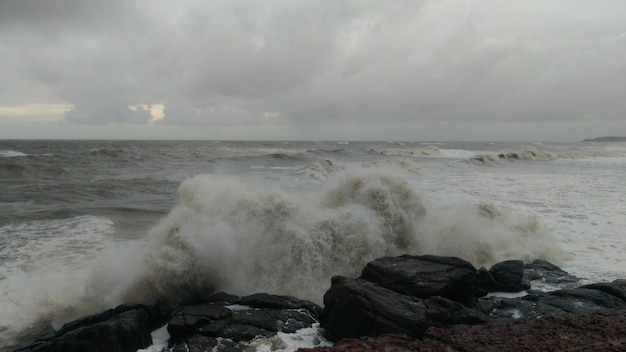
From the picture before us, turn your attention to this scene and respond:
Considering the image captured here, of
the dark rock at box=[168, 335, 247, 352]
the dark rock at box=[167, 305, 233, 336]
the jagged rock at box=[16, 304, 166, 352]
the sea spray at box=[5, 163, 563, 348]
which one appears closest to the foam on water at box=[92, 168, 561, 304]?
Result: the sea spray at box=[5, 163, 563, 348]

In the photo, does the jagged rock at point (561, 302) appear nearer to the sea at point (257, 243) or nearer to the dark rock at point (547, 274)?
the dark rock at point (547, 274)

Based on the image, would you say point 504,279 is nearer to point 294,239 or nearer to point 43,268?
point 294,239

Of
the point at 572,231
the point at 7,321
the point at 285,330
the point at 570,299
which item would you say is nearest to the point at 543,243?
the point at 572,231

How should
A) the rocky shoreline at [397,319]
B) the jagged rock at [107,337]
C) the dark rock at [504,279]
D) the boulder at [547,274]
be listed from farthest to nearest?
the boulder at [547,274] < the dark rock at [504,279] < the jagged rock at [107,337] < the rocky shoreline at [397,319]

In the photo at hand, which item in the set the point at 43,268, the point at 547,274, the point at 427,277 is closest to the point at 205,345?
the point at 427,277

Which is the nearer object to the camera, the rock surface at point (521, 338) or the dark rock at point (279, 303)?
Result: the rock surface at point (521, 338)

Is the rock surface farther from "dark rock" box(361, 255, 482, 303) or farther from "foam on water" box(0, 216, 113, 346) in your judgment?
"foam on water" box(0, 216, 113, 346)

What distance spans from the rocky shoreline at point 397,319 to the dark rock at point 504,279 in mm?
17

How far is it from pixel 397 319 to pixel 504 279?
2665 mm

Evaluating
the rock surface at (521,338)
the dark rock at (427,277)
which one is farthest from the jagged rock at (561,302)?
the rock surface at (521,338)

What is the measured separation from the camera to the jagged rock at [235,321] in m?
4.45

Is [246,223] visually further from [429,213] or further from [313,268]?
[429,213]

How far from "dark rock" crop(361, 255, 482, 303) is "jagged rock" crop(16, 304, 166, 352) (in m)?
2.92

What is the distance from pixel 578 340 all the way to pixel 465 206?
7.21 m
